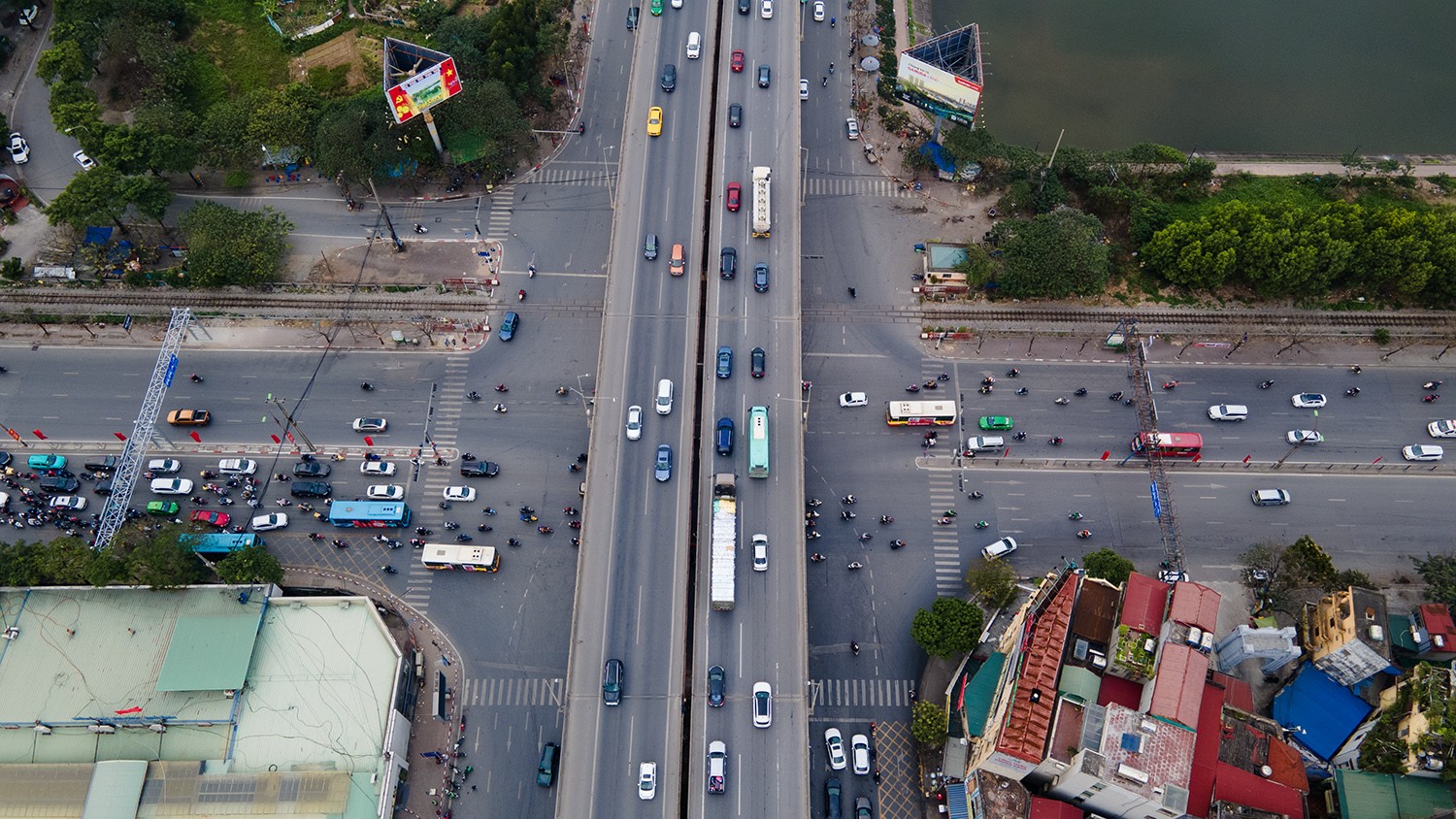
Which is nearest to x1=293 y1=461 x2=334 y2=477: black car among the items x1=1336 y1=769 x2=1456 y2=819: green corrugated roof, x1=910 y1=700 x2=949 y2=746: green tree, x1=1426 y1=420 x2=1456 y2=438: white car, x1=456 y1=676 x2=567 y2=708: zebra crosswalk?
x1=456 y1=676 x2=567 y2=708: zebra crosswalk

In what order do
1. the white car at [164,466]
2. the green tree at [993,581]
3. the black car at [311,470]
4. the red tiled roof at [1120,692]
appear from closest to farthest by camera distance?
the red tiled roof at [1120,692] < the green tree at [993,581] < the white car at [164,466] < the black car at [311,470]

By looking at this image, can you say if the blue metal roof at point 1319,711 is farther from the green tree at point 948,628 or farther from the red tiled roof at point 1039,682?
the green tree at point 948,628

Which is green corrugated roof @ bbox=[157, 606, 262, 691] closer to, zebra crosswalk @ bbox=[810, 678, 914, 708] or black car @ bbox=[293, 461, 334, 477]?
black car @ bbox=[293, 461, 334, 477]

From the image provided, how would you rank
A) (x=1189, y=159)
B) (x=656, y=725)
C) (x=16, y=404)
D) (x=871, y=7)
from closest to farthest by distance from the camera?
1. (x=656, y=725)
2. (x=16, y=404)
3. (x=1189, y=159)
4. (x=871, y=7)

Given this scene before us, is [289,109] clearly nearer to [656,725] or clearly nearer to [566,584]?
[566,584]

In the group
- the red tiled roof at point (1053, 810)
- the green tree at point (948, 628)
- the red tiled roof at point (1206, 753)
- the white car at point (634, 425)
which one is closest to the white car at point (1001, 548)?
the green tree at point (948, 628)

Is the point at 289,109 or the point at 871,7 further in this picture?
the point at 871,7

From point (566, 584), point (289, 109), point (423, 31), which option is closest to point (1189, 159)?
point (566, 584)
